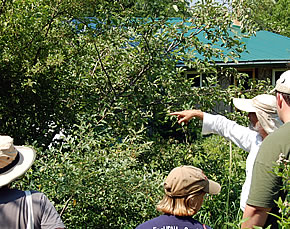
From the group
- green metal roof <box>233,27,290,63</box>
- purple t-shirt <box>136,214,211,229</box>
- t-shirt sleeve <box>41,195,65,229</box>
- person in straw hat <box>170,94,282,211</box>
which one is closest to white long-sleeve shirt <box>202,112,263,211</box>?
person in straw hat <box>170,94,282,211</box>

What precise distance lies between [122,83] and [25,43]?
3.76 feet

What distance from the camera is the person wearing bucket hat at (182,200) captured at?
2127mm

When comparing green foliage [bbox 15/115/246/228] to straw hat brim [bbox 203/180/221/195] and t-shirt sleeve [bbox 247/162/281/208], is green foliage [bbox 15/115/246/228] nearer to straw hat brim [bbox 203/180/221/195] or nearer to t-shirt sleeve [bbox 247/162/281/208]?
straw hat brim [bbox 203/180/221/195]

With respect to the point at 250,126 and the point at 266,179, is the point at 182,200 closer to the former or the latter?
the point at 266,179

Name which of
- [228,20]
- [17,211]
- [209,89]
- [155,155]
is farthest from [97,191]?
[228,20]

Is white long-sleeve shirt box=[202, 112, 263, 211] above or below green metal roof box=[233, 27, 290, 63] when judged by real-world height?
above

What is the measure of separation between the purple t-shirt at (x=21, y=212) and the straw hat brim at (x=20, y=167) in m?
0.06

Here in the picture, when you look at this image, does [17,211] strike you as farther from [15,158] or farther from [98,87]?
[98,87]

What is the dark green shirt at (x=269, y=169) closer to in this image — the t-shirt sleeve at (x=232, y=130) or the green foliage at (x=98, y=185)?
the t-shirt sleeve at (x=232, y=130)

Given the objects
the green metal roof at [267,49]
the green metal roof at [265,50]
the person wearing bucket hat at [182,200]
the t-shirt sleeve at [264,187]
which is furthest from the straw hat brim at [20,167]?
the green metal roof at [267,49]

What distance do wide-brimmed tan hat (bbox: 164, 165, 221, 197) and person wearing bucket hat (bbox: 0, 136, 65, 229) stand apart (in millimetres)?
613

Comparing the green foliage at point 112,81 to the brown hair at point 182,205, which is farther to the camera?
the green foliage at point 112,81

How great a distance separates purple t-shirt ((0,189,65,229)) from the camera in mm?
2080

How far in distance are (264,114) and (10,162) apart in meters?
1.64
